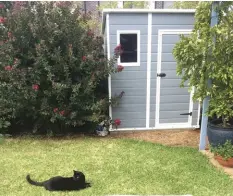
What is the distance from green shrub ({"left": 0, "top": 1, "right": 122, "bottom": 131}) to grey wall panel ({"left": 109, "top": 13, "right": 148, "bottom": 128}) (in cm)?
37

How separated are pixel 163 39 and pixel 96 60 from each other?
4.57ft

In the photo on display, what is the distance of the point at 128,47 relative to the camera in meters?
4.81

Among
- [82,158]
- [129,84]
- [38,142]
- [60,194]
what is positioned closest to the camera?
[60,194]

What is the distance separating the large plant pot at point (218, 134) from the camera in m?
3.61

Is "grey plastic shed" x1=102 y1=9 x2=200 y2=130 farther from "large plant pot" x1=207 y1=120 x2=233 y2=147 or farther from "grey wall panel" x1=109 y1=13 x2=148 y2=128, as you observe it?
"large plant pot" x1=207 y1=120 x2=233 y2=147

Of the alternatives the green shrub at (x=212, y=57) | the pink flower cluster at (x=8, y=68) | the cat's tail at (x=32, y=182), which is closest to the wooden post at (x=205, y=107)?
the green shrub at (x=212, y=57)

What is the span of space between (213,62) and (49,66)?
8.84ft

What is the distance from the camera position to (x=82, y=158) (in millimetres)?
3830

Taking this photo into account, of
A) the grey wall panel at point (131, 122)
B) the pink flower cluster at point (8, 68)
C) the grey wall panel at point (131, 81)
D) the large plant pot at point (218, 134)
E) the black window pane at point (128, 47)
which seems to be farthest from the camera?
the grey wall panel at point (131, 122)

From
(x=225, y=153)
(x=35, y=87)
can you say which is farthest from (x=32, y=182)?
(x=225, y=153)

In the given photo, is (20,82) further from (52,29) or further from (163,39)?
(163,39)

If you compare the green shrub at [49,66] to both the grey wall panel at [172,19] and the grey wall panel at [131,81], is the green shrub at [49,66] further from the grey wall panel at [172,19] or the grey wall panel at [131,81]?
the grey wall panel at [172,19]

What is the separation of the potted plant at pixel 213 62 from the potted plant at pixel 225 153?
14 cm


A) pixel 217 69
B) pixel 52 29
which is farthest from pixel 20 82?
pixel 217 69
